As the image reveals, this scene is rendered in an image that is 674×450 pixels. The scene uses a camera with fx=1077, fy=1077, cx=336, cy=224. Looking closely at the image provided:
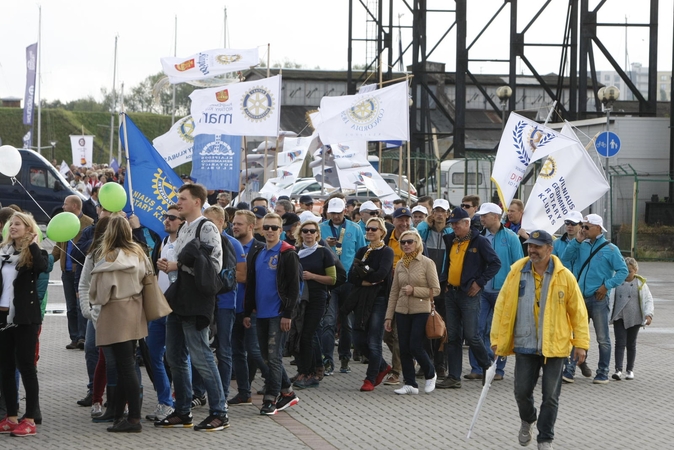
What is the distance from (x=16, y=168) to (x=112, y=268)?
10.2 feet

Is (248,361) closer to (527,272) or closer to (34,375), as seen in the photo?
(34,375)

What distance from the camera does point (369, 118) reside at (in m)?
20.0

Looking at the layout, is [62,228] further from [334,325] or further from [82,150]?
[82,150]

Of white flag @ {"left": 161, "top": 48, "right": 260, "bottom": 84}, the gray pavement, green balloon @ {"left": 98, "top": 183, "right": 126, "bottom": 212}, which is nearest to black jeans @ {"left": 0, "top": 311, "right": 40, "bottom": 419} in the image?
the gray pavement

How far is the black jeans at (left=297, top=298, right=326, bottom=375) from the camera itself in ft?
33.7

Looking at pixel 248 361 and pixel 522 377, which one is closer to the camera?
pixel 522 377

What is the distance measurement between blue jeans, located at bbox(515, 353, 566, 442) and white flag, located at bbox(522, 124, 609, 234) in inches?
165

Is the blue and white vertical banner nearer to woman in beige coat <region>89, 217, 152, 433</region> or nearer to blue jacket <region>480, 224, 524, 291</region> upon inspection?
blue jacket <region>480, 224, 524, 291</region>

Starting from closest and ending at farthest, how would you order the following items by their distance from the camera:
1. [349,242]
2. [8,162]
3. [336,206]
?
[8,162] → [349,242] → [336,206]

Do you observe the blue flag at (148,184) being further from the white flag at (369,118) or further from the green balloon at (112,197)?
the white flag at (369,118)

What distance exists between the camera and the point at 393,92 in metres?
19.7

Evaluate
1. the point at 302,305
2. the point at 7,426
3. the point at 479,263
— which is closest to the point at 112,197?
the point at 7,426

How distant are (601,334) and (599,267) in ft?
2.39

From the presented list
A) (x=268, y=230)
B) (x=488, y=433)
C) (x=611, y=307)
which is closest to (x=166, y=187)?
(x=268, y=230)
